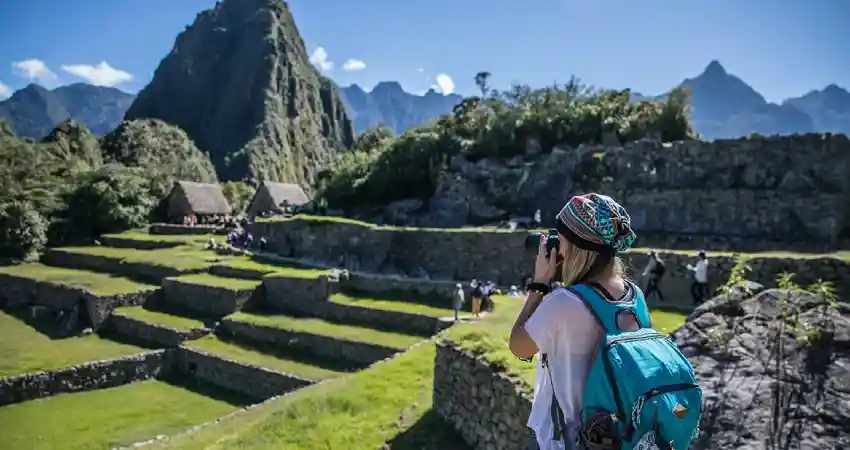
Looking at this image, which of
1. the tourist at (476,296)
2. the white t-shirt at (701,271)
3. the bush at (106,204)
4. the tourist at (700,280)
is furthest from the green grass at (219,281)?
the bush at (106,204)

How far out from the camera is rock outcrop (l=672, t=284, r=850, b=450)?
4375mm

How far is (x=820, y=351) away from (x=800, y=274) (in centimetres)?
914

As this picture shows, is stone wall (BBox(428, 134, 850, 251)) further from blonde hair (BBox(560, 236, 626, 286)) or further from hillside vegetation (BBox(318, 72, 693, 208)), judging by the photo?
blonde hair (BBox(560, 236, 626, 286))

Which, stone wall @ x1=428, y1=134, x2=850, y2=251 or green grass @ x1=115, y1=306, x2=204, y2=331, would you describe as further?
green grass @ x1=115, y1=306, x2=204, y2=331

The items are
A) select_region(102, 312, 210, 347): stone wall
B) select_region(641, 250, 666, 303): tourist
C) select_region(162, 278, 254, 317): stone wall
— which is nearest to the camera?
select_region(641, 250, 666, 303): tourist

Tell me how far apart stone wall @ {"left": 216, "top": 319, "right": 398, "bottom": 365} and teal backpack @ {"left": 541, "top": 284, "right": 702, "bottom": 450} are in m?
16.5

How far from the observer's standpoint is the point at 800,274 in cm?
1269

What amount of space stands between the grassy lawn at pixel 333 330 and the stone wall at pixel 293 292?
3.35 ft

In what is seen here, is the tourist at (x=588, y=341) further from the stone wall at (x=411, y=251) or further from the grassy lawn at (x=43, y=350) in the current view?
the grassy lawn at (x=43, y=350)

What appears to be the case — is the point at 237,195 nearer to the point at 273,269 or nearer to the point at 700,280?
the point at 273,269

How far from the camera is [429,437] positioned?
8383mm

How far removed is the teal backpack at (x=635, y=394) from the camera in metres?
2.24

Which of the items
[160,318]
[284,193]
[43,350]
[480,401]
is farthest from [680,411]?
[284,193]

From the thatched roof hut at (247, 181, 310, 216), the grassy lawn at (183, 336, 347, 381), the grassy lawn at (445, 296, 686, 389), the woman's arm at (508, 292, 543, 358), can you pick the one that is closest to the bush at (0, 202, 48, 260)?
the thatched roof hut at (247, 181, 310, 216)
